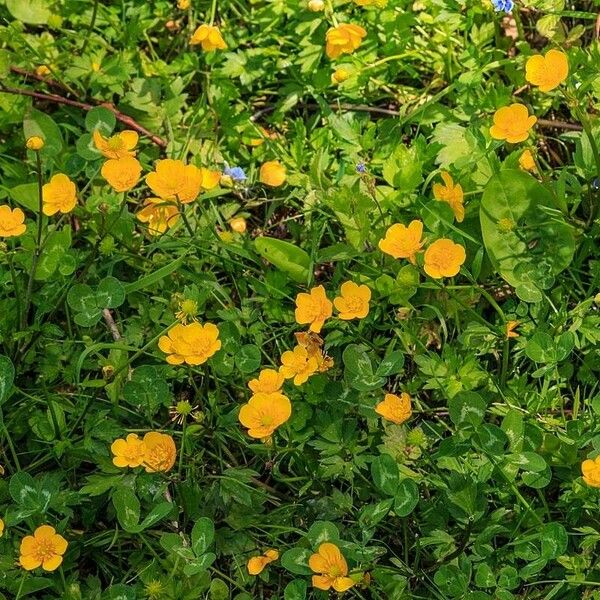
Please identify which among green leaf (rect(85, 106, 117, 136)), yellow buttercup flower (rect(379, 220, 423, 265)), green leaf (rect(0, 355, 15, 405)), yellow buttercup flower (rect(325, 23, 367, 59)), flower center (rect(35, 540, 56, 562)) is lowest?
flower center (rect(35, 540, 56, 562))

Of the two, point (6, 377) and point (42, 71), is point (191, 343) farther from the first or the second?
point (42, 71)

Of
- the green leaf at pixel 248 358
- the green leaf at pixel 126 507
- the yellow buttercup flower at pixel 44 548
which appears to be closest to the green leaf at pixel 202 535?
the green leaf at pixel 126 507

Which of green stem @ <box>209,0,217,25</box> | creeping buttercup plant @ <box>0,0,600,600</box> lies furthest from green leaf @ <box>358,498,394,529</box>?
green stem @ <box>209,0,217,25</box>

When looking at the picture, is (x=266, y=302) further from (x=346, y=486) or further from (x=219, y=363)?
(x=346, y=486)

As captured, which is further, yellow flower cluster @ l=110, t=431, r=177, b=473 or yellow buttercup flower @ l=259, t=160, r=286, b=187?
yellow buttercup flower @ l=259, t=160, r=286, b=187

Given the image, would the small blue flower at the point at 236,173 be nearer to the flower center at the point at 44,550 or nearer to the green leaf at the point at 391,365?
the green leaf at the point at 391,365

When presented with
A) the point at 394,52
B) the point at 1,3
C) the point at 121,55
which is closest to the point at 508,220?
the point at 394,52

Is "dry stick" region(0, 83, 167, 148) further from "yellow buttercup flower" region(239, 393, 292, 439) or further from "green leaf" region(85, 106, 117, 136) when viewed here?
"yellow buttercup flower" region(239, 393, 292, 439)
